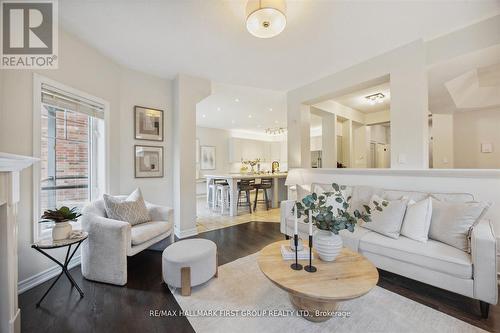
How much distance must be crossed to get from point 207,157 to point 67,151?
5.52 meters

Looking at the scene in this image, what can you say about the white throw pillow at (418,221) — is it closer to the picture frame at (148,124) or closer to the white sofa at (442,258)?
the white sofa at (442,258)

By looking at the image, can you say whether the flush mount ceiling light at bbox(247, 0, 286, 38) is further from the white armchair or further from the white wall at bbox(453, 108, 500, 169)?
the white wall at bbox(453, 108, 500, 169)

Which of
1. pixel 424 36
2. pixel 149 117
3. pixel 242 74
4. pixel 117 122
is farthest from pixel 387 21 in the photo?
pixel 117 122

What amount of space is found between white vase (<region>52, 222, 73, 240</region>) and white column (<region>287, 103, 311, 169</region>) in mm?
3569

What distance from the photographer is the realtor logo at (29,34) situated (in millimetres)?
1933

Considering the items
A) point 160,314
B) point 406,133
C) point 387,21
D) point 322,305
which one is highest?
point 387,21

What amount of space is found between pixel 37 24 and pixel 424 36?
4315 mm

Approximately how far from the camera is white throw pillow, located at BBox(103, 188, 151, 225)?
2.43 metres

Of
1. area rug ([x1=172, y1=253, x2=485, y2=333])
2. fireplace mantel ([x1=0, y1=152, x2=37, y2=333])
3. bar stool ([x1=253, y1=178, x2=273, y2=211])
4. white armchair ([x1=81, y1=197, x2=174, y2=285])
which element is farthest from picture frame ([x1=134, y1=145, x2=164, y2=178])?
bar stool ([x1=253, y1=178, x2=273, y2=211])

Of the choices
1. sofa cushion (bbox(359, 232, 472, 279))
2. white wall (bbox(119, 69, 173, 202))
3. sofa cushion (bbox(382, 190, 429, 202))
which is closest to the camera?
sofa cushion (bbox(359, 232, 472, 279))

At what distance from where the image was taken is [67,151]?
2.59 metres

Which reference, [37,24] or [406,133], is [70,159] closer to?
[37,24]

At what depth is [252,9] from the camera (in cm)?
184

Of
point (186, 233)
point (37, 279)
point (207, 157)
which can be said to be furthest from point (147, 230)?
point (207, 157)
